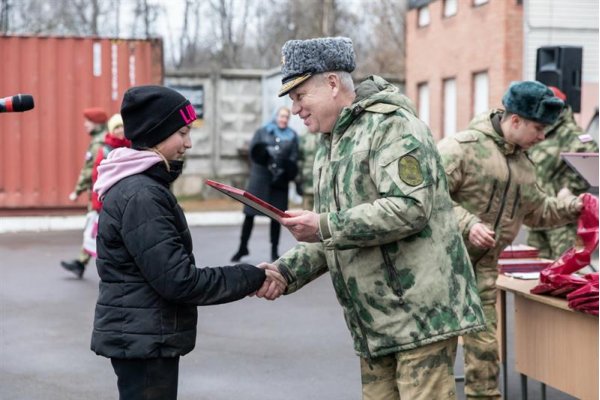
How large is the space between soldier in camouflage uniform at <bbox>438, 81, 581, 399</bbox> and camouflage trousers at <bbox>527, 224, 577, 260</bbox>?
9.38ft

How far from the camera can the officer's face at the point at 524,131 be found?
229 inches

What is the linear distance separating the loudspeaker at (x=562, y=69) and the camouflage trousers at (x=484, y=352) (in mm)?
6730

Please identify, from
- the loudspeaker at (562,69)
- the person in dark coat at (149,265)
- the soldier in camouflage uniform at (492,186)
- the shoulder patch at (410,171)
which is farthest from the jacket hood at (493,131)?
the loudspeaker at (562,69)

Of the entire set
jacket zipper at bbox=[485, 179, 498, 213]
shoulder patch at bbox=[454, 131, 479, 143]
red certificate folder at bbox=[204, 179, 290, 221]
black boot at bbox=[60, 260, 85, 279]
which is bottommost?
black boot at bbox=[60, 260, 85, 279]

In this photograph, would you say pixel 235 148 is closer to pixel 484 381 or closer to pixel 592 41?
pixel 592 41

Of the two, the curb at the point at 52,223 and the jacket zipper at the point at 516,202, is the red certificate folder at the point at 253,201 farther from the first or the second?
the curb at the point at 52,223

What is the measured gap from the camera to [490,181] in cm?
590

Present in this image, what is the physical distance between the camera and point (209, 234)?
56.1 feet

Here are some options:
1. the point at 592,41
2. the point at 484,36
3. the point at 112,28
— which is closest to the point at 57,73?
the point at 484,36

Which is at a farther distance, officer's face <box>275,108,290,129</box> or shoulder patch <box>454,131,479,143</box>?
officer's face <box>275,108,290,129</box>

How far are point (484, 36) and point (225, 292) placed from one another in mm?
21954

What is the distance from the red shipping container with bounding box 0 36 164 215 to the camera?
60.8 feet

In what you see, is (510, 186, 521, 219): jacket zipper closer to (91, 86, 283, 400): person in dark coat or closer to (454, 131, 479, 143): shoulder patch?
(454, 131, 479, 143): shoulder patch

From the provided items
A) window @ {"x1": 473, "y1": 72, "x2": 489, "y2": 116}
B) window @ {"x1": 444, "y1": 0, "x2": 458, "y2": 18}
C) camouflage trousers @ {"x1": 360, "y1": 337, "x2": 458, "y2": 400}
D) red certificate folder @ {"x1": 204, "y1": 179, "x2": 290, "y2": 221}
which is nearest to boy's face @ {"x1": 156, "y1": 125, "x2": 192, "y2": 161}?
red certificate folder @ {"x1": 204, "y1": 179, "x2": 290, "y2": 221}
